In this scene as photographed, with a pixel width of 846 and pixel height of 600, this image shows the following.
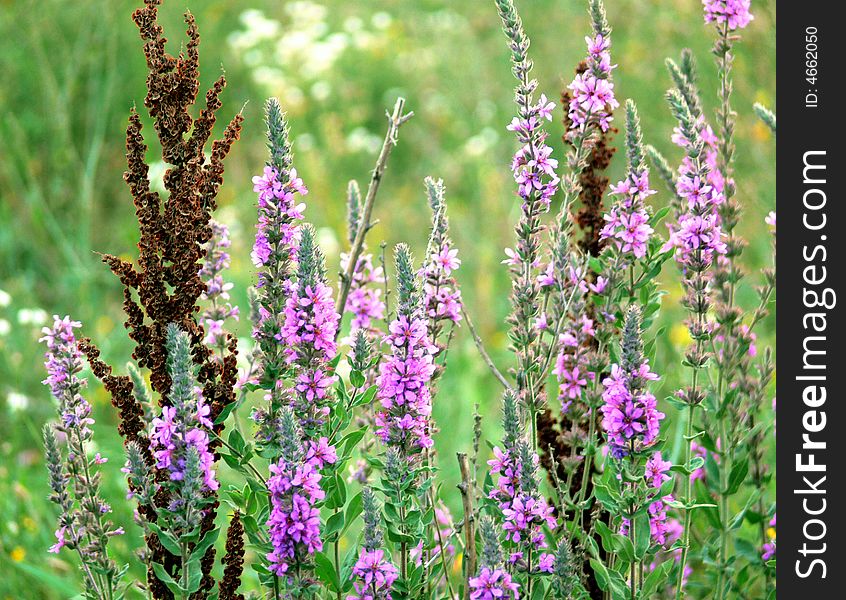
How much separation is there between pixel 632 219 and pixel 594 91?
30 centimetres

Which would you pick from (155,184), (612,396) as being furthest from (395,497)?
(155,184)

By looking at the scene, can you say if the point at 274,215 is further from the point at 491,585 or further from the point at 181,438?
the point at 491,585

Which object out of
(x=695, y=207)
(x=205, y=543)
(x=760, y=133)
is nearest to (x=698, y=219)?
(x=695, y=207)

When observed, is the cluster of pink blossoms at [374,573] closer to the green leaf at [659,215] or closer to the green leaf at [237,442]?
the green leaf at [237,442]

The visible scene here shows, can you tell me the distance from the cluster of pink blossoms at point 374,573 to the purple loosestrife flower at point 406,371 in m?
0.22

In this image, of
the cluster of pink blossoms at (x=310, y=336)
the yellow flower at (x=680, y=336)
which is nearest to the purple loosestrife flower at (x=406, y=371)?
the cluster of pink blossoms at (x=310, y=336)

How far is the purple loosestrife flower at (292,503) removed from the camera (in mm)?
1843

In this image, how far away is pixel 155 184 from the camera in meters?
5.71

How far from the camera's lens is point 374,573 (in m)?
1.97

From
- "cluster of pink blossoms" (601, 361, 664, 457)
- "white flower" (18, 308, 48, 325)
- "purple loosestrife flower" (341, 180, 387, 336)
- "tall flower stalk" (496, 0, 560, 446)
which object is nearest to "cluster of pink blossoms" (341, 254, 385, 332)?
"purple loosestrife flower" (341, 180, 387, 336)

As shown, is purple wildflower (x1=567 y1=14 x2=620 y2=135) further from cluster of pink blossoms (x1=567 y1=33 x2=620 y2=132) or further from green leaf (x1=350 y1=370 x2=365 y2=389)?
green leaf (x1=350 y1=370 x2=365 y2=389)

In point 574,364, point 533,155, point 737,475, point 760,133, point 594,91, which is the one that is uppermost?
point 760,133
